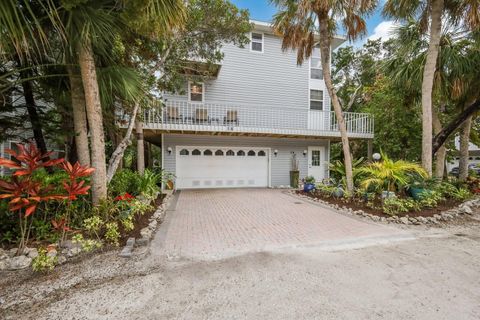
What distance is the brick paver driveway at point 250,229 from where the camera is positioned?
3.74 meters

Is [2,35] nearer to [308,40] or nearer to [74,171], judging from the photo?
[74,171]

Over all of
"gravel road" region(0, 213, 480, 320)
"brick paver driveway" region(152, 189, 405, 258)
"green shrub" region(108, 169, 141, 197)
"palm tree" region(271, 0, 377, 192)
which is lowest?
"brick paver driveway" region(152, 189, 405, 258)

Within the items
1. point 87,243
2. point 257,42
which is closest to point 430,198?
point 87,243

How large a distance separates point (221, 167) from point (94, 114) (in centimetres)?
748

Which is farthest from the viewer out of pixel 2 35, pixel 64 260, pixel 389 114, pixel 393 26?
pixel 389 114

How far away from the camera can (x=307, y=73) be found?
12.3 meters

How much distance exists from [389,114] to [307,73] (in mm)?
4659

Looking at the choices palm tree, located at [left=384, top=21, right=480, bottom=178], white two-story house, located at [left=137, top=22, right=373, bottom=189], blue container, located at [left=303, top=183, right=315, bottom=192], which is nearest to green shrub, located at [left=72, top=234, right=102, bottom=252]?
white two-story house, located at [left=137, top=22, right=373, bottom=189]

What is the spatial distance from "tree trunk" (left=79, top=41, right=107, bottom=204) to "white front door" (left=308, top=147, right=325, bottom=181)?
10.3m

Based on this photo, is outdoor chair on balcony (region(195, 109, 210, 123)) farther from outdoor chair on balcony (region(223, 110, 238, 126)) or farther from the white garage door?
the white garage door

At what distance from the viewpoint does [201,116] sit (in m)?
10.0

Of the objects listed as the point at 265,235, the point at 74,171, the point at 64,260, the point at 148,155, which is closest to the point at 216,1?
the point at 74,171

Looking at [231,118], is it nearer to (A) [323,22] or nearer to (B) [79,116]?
(A) [323,22]

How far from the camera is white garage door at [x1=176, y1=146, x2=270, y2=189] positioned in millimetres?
10594
